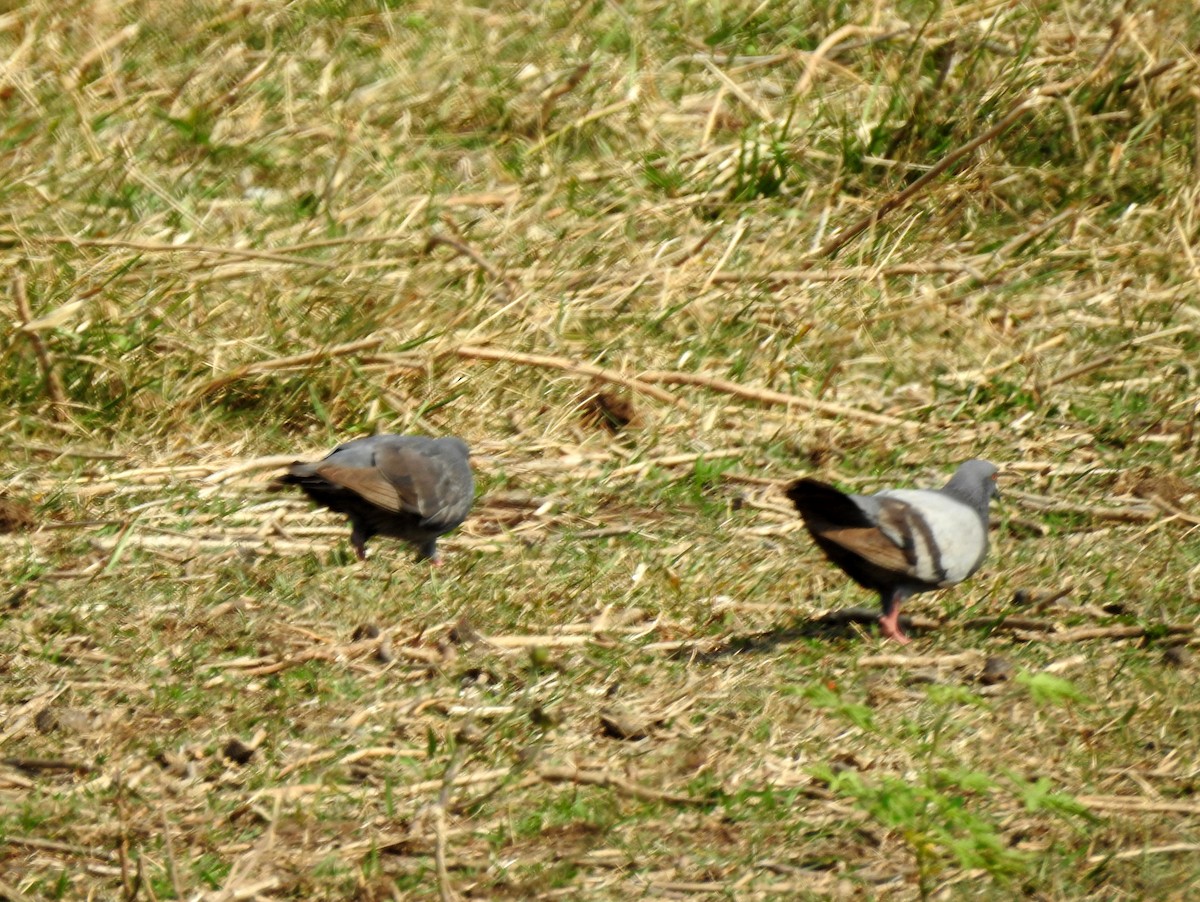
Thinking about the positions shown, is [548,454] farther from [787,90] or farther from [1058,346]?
[787,90]

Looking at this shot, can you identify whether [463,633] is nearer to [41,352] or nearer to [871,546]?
[871,546]

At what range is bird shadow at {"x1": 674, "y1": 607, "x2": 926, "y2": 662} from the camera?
4844mm

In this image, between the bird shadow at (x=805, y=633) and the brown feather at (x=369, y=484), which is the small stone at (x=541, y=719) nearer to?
the bird shadow at (x=805, y=633)

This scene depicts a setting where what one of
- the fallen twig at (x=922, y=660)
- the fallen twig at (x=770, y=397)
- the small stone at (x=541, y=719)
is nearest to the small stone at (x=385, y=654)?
the small stone at (x=541, y=719)

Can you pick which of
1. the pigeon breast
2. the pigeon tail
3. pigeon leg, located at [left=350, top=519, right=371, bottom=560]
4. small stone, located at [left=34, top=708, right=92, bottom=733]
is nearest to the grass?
small stone, located at [left=34, top=708, right=92, bottom=733]

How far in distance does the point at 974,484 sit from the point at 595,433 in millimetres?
1665

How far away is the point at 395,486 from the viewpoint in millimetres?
5145

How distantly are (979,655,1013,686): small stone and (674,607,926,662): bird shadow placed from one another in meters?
0.34

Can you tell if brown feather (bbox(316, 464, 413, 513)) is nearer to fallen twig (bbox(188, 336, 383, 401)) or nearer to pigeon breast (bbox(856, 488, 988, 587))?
fallen twig (bbox(188, 336, 383, 401))

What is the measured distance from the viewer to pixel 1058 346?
7184 millimetres

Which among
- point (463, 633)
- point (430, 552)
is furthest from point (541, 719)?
point (430, 552)

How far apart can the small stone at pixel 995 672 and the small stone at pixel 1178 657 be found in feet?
1.48

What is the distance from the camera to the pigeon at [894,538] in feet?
15.3

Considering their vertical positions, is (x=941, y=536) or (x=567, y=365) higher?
(x=941, y=536)
